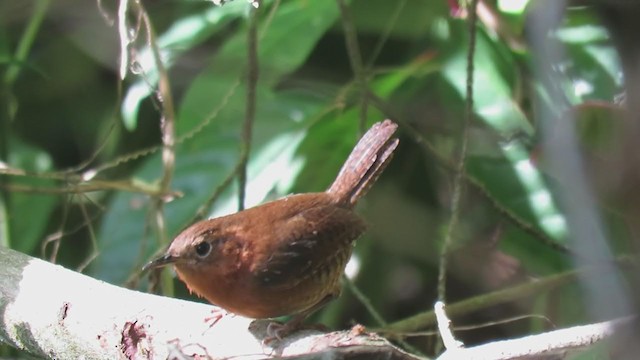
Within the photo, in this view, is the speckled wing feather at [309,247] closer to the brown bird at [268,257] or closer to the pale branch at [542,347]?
the brown bird at [268,257]

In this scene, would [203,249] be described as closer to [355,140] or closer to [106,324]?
[106,324]

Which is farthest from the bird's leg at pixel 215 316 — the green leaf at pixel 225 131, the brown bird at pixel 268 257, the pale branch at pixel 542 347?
the green leaf at pixel 225 131

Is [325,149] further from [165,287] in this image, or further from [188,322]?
[188,322]

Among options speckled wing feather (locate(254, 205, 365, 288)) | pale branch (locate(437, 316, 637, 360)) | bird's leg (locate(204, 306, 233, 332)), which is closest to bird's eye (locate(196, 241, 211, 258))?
speckled wing feather (locate(254, 205, 365, 288))

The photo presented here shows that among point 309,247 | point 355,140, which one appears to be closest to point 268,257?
point 309,247

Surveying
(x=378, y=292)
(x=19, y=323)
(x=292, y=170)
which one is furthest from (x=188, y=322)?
(x=378, y=292)

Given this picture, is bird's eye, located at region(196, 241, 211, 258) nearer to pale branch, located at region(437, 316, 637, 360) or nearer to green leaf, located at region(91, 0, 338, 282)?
green leaf, located at region(91, 0, 338, 282)

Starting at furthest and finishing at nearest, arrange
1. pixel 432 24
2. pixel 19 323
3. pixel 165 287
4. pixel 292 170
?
pixel 432 24, pixel 292 170, pixel 165 287, pixel 19 323
